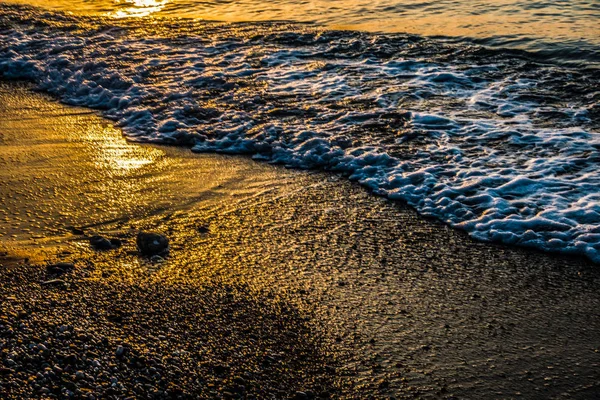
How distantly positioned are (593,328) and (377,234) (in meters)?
1.75

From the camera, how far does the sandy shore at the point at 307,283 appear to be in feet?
11.3

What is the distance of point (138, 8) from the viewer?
1483 centimetres

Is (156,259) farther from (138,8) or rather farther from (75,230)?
(138,8)

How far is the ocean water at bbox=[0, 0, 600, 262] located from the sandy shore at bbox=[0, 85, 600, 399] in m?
0.54

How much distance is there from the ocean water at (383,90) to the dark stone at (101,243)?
7.65 feet

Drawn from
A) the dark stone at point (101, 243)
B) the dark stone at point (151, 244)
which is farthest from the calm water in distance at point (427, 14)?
the dark stone at point (101, 243)

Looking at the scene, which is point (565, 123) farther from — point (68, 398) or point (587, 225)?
point (68, 398)

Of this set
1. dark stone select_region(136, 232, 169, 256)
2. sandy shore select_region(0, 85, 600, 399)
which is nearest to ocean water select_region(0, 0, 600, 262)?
sandy shore select_region(0, 85, 600, 399)

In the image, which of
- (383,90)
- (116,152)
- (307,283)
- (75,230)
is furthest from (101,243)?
(383,90)

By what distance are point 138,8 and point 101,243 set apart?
1155 cm

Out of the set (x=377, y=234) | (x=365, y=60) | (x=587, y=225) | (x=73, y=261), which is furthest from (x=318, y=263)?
(x=365, y=60)

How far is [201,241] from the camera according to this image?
4.80 metres

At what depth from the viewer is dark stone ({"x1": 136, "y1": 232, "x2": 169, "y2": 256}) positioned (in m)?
4.56

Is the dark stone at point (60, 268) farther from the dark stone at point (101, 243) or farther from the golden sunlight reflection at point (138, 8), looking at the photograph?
the golden sunlight reflection at point (138, 8)
